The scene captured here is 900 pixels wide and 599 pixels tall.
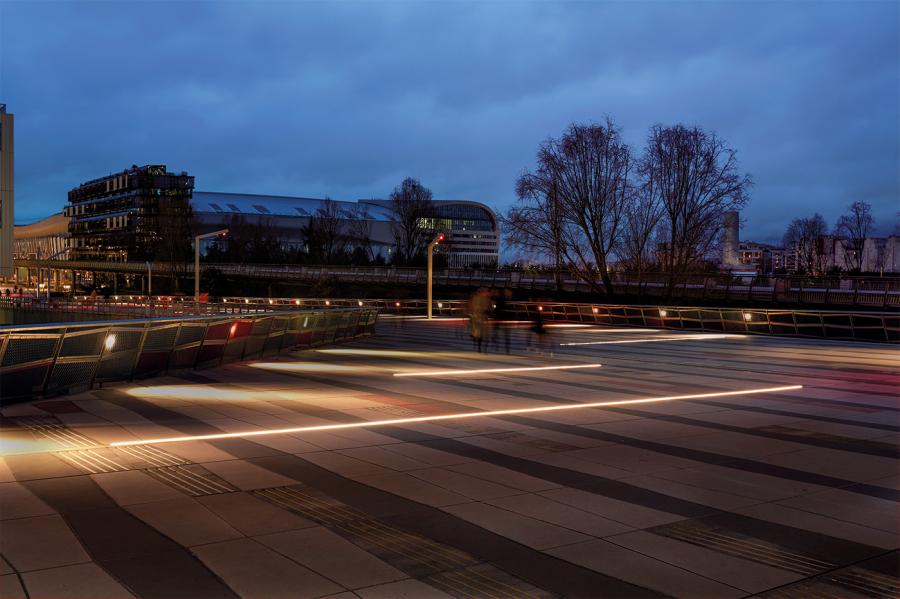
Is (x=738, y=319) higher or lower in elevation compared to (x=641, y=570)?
higher

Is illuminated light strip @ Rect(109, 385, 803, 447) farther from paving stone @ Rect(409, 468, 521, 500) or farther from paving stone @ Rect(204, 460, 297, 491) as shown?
paving stone @ Rect(409, 468, 521, 500)

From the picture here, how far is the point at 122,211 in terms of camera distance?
158 m

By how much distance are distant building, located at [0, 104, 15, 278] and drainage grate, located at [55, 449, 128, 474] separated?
48800 mm

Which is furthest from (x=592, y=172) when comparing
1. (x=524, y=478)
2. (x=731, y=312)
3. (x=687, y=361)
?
(x=524, y=478)

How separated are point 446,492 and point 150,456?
3479 millimetres

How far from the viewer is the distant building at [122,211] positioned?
142 meters

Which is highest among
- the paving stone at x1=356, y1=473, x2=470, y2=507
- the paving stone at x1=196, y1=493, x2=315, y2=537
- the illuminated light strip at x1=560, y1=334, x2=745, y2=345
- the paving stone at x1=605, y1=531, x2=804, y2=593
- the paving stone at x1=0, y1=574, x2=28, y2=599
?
the paving stone at x1=0, y1=574, x2=28, y2=599

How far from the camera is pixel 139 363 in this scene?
15.0 metres

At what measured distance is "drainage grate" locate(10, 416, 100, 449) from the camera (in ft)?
30.0

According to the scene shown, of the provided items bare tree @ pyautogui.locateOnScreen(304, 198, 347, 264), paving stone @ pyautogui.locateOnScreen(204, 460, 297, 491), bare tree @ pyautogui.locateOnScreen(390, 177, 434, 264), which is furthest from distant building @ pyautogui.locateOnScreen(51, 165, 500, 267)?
paving stone @ pyautogui.locateOnScreen(204, 460, 297, 491)

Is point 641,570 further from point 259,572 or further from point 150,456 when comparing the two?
point 150,456

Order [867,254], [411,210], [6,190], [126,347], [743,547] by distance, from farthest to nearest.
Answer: [867,254] < [411,210] < [6,190] < [126,347] < [743,547]

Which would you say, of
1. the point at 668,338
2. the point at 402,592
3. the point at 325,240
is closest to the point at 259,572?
the point at 402,592

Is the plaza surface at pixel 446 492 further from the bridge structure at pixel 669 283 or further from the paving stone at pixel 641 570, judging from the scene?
the bridge structure at pixel 669 283
